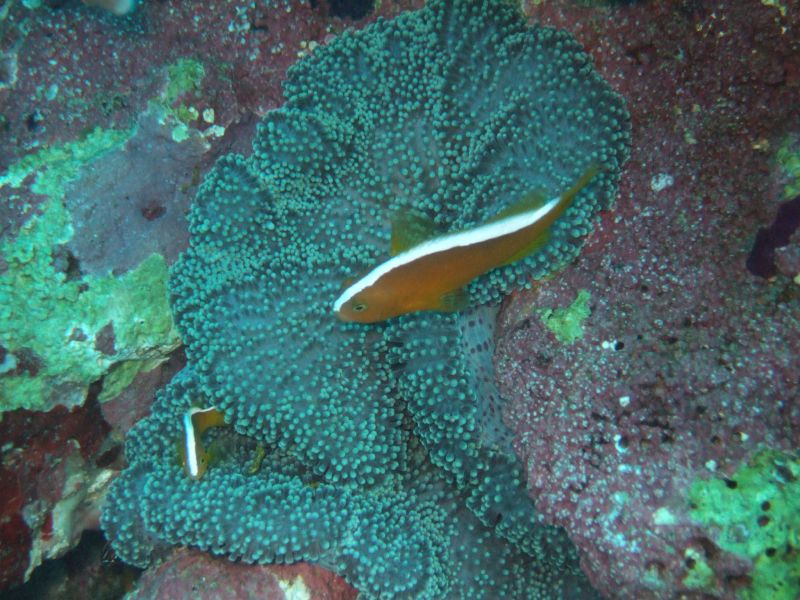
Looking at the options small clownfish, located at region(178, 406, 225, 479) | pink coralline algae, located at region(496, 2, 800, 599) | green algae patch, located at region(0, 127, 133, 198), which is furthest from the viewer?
green algae patch, located at region(0, 127, 133, 198)

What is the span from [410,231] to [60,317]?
6.64 feet

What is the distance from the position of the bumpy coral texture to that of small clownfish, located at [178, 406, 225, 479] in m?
0.06

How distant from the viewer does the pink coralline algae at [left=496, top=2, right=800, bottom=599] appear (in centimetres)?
215

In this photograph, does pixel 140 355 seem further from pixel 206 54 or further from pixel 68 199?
pixel 206 54

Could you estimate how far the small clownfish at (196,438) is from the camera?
292 cm

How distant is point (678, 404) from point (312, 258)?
183 cm

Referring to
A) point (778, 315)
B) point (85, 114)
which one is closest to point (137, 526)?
point (85, 114)

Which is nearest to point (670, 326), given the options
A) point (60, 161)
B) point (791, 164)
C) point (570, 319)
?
point (570, 319)

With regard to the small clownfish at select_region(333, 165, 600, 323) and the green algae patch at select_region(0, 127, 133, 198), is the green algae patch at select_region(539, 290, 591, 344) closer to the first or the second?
the small clownfish at select_region(333, 165, 600, 323)

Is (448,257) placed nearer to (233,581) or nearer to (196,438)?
(196,438)

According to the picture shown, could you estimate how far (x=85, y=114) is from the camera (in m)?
3.33

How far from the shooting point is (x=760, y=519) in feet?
6.53

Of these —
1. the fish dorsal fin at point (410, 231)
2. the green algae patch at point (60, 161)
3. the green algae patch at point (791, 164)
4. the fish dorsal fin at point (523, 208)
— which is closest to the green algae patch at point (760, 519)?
the green algae patch at point (791, 164)

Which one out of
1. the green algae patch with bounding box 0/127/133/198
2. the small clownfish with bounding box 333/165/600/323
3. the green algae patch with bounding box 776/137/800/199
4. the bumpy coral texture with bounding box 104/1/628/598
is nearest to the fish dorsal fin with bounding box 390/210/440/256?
the small clownfish with bounding box 333/165/600/323
